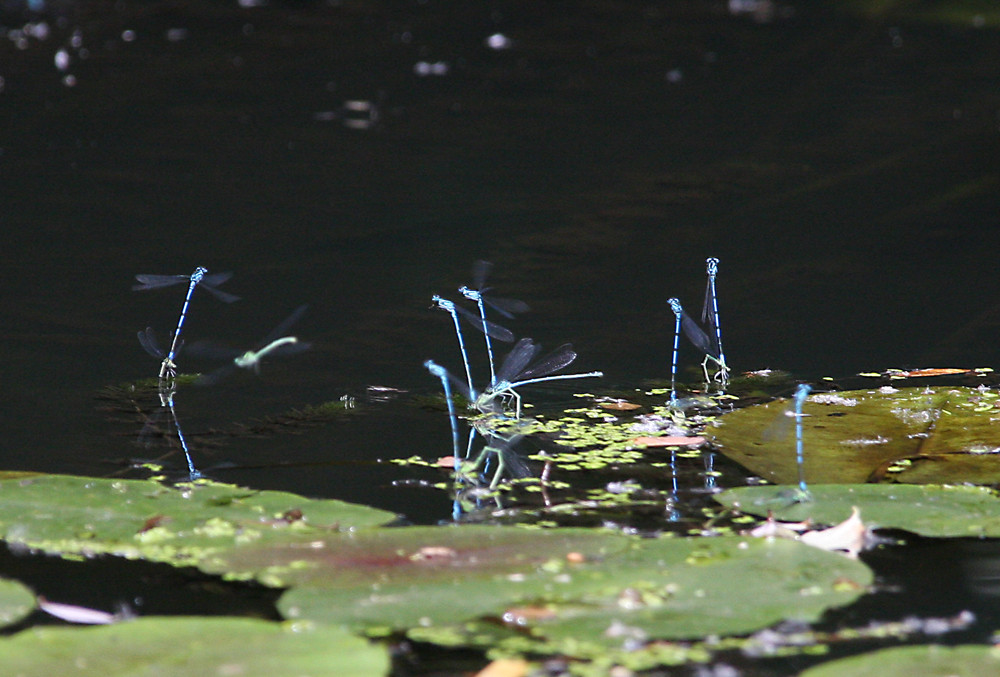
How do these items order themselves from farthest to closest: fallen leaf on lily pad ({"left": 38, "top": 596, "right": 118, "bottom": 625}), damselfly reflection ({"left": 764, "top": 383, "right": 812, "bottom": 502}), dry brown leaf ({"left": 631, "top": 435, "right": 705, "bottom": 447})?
dry brown leaf ({"left": 631, "top": 435, "right": 705, "bottom": 447}) < damselfly reflection ({"left": 764, "top": 383, "right": 812, "bottom": 502}) < fallen leaf on lily pad ({"left": 38, "top": 596, "right": 118, "bottom": 625})

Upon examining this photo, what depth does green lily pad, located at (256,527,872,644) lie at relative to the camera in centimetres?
165

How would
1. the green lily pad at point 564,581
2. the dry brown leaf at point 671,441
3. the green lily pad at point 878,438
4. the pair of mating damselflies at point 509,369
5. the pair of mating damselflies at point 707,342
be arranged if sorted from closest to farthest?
the green lily pad at point 564,581 < the green lily pad at point 878,438 < the dry brown leaf at point 671,441 < the pair of mating damselflies at point 509,369 < the pair of mating damselflies at point 707,342

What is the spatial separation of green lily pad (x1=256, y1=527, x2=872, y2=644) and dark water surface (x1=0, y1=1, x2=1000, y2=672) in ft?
1.20

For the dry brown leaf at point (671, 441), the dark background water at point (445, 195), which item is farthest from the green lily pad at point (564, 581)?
the dry brown leaf at point (671, 441)

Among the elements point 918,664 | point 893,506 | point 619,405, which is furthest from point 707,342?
point 918,664

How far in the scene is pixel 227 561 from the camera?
6.13 ft

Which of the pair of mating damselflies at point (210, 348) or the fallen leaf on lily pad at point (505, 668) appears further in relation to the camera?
the pair of mating damselflies at point (210, 348)

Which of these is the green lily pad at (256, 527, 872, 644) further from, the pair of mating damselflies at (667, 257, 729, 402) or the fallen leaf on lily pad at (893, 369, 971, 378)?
the fallen leaf on lily pad at (893, 369, 971, 378)

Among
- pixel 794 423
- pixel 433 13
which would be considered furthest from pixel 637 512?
pixel 433 13

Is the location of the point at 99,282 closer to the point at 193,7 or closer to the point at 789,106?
the point at 789,106

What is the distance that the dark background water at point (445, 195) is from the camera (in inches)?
126

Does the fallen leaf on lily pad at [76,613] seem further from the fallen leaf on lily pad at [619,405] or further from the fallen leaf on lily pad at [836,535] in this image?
the fallen leaf on lily pad at [619,405]

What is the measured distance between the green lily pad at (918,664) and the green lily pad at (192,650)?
1.90 ft

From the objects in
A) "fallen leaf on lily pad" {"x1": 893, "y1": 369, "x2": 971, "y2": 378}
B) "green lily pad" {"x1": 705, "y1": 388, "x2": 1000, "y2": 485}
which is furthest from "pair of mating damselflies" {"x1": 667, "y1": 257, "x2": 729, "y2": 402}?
"fallen leaf on lily pad" {"x1": 893, "y1": 369, "x2": 971, "y2": 378}
